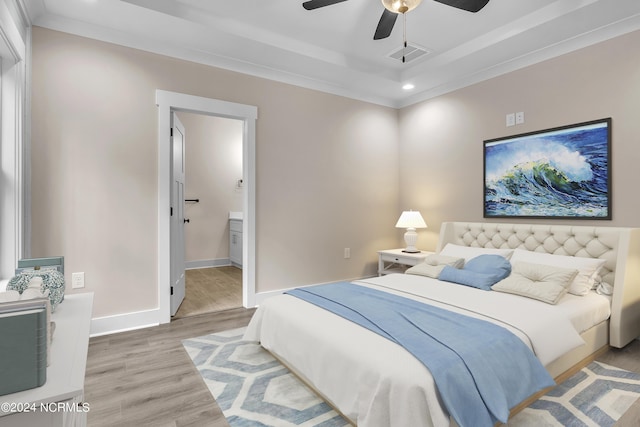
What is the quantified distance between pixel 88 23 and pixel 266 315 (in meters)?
2.86

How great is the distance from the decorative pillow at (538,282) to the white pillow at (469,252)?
473 mm

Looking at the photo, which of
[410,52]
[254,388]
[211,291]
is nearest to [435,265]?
[254,388]

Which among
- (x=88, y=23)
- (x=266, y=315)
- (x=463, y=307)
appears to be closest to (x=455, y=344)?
(x=463, y=307)

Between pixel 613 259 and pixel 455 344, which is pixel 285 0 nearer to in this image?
pixel 455 344

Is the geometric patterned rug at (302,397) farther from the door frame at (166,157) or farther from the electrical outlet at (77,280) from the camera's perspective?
the electrical outlet at (77,280)

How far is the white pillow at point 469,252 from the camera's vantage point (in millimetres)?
3266

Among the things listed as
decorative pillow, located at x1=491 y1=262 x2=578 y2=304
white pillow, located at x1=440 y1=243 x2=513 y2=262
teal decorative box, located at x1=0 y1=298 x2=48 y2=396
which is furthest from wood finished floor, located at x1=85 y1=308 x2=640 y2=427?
teal decorative box, located at x1=0 y1=298 x2=48 y2=396

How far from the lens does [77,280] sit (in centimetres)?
292

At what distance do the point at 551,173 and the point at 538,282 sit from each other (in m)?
1.32

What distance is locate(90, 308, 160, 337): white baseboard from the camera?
300 cm

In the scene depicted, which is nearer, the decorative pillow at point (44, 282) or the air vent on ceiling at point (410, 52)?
the decorative pillow at point (44, 282)

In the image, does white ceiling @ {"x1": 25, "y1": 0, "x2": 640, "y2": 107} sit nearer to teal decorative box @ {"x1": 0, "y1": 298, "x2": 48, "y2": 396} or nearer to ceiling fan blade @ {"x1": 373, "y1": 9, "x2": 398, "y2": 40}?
ceiling fan blade @ {"x1": 373, "y1": 9, "x2": 398, "y2": 40}

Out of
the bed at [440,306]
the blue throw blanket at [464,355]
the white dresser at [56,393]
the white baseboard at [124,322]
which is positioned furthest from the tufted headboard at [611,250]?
the white baseboard at [124,322]

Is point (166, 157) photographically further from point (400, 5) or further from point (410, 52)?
point (410, 52)
